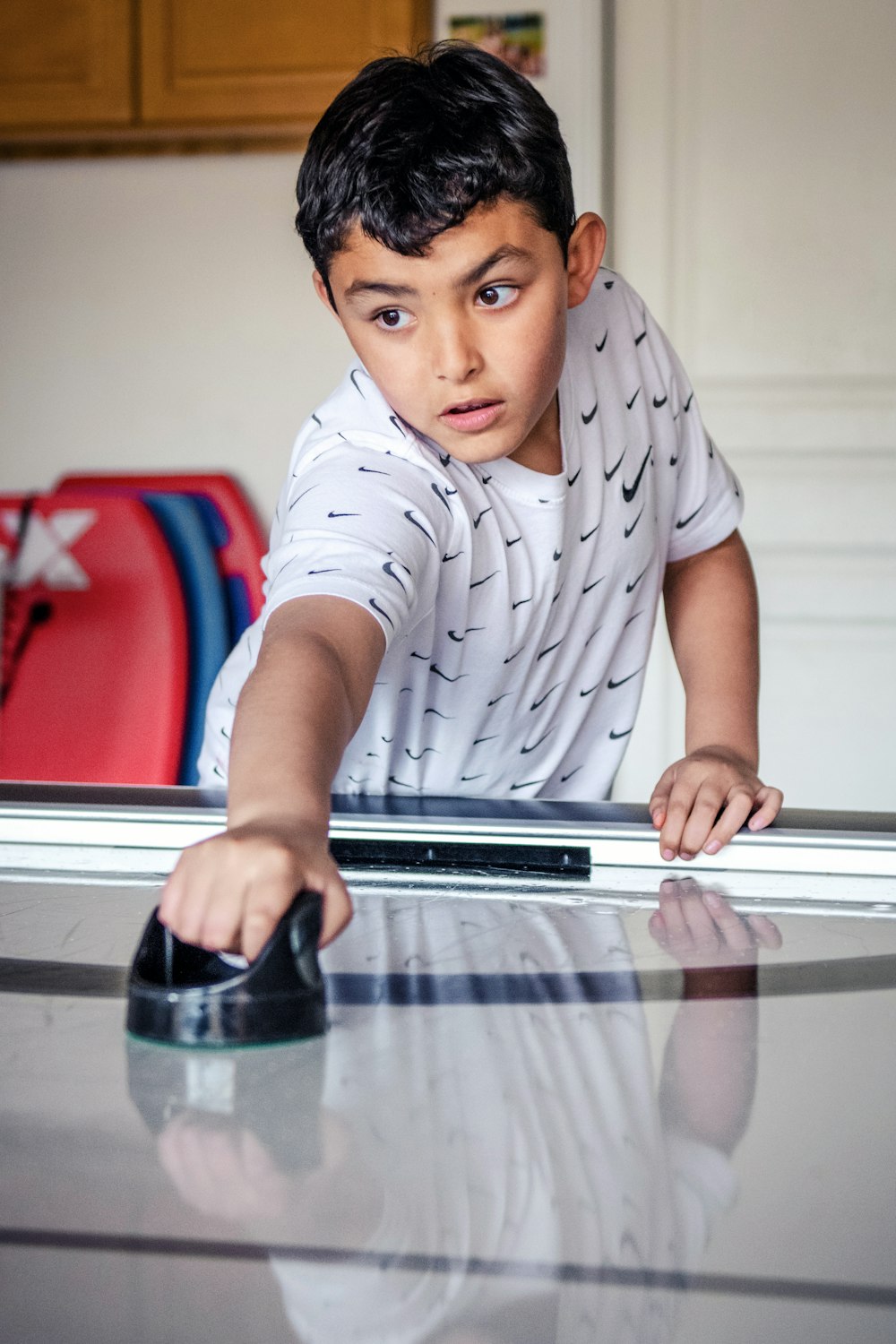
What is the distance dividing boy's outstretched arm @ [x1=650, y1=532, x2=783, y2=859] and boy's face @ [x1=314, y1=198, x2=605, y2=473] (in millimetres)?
263

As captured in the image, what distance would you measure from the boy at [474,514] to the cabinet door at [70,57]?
166 cm

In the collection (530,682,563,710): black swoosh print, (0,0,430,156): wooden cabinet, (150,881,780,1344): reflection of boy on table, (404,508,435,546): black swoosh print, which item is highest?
(0,0,430,156): wooden cabinet

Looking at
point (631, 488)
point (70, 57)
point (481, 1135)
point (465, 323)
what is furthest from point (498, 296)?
point (70, 57)

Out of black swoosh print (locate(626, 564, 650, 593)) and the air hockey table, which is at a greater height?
black swoosh print (locate(626, 564, 650, 593))

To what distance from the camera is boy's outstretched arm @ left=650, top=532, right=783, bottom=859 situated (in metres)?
0.82

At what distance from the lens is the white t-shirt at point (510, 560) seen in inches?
33.3

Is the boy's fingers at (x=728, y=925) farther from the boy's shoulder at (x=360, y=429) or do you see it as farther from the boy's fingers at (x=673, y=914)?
the boy's shoulder at (x=360, y=429)

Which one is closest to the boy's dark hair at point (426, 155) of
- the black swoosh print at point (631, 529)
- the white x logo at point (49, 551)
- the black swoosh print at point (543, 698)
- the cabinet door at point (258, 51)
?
the black swoosh print at point (631, 529)

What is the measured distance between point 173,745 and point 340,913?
1.88 meters

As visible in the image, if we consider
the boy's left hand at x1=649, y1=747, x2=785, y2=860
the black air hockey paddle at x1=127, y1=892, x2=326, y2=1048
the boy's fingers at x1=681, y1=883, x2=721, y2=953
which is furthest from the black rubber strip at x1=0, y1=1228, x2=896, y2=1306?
the boy's left hand at x1=649, y1=747, x2=785, y2=860

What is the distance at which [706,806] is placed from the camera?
793 millimetres

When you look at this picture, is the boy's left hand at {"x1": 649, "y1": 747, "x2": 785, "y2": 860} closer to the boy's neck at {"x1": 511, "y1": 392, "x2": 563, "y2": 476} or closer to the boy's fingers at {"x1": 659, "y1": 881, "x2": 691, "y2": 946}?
the boy's fingers at {"x1": 659, "y1": 881, "x2": 691, "y2": 946}

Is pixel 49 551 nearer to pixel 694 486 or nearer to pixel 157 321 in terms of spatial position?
pixel 157 321

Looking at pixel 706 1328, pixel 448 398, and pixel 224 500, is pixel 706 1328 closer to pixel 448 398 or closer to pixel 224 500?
pixel 448 398
